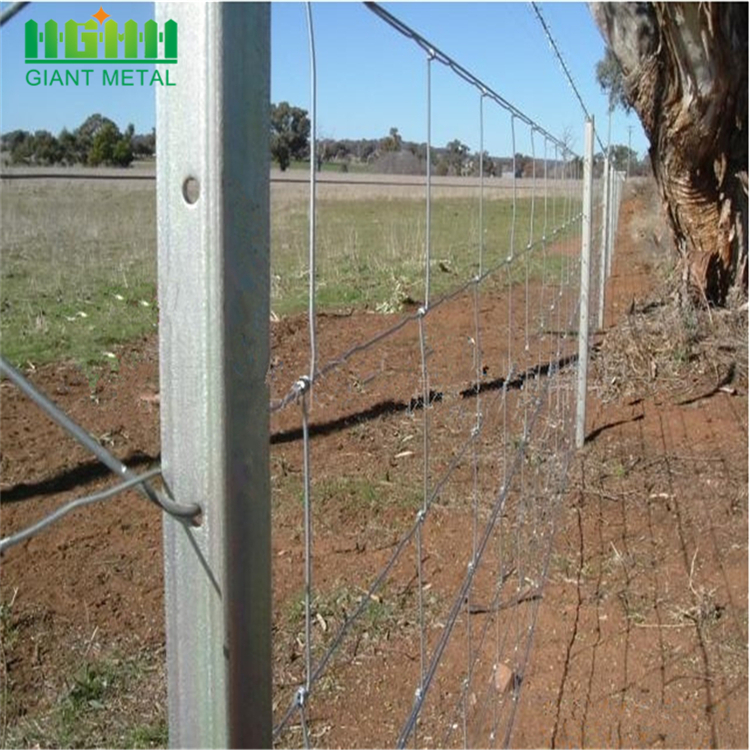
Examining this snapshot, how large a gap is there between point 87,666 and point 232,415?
2431 mm

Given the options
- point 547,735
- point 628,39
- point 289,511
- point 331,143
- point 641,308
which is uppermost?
point 628,39

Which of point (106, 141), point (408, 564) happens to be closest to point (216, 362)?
point (106, 141)

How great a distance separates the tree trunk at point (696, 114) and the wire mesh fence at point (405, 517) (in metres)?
1.10

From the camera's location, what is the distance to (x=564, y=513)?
178 inches

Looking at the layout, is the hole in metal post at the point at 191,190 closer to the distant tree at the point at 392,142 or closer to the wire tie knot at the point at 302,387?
the wire tie knot at the point at 302,387

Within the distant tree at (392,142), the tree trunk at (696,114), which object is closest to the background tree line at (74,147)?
the distant tree at (392,142)

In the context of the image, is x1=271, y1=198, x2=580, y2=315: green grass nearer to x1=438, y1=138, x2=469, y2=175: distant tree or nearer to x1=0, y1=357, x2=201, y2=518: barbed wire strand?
x1=438, y1=138, x2=469, y2=175: distant tree

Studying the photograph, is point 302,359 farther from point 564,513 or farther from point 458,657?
point 458,657

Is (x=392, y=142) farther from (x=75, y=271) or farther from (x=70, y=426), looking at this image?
(x=75, y=271)

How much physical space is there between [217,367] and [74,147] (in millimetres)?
4082

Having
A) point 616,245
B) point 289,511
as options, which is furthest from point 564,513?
point 616,245

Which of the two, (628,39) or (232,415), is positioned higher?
(628,39)

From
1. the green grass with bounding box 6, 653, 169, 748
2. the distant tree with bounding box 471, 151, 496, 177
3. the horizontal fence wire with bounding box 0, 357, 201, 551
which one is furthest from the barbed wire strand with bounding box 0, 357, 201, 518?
the distant tree with bounding box 471, 151, 496, 177

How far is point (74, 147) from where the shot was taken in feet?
15.2
